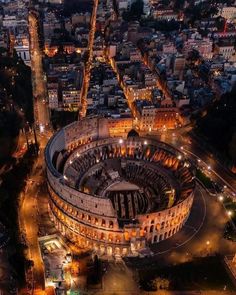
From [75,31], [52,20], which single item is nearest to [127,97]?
[75,31]

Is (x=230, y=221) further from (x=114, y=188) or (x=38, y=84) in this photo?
(x=38, y=84)

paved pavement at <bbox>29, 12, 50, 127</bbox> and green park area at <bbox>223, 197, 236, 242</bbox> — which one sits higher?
paved pavement at <bbox>29, 12, 50, 127</bbox>

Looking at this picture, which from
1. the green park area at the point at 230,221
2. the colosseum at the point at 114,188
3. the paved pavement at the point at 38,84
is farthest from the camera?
the paved pavement at the point at 38,84

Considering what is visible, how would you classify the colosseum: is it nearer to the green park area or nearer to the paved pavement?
the green park area

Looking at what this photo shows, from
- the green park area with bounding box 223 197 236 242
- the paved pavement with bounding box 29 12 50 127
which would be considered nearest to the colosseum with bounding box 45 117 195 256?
the green park area with bounding box 223 197 236 242

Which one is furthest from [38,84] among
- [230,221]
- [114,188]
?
[230,221]

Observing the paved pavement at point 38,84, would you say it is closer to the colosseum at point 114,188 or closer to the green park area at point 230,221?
the colosseum at point 114,188

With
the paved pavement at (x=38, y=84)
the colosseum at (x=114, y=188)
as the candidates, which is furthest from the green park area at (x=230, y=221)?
the paved pavement at (x=38, y=84)

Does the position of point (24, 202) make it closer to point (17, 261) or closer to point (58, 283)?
point (17, 261)
